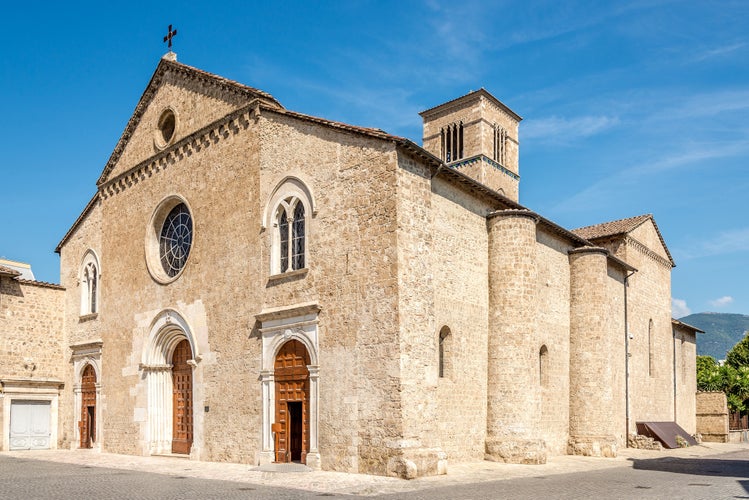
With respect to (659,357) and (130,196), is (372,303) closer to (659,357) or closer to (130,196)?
(130,196)

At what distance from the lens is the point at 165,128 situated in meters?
25.1

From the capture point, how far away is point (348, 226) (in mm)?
17516

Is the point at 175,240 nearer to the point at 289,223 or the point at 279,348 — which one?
the point at 289,223

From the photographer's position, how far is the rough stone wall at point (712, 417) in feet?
118

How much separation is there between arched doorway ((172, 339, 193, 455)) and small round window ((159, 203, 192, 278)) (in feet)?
8.73

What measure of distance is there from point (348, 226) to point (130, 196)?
11.9 metres

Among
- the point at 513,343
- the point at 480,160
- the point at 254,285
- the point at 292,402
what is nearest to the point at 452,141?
the point at 480,160

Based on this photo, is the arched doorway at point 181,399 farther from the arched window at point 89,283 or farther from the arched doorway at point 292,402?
the arched window at point 89,283

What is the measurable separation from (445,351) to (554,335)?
A: 6544 millimetres

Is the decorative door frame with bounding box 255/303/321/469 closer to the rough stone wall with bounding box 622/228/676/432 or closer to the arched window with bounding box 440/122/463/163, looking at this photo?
the rough stone wall with bounding box 622/228/676/432

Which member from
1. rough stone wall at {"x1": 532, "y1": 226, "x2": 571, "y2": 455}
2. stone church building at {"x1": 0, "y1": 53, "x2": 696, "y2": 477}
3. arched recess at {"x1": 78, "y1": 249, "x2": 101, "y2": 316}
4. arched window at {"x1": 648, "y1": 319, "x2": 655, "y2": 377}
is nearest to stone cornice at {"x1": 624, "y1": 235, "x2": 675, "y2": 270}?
stone church building at {"x1": 0, "y1": 53, "x2": 696, "y2": 477}

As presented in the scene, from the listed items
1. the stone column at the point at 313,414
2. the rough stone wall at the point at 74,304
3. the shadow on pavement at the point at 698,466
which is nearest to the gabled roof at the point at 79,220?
the rough stone wall at the point at 74,304

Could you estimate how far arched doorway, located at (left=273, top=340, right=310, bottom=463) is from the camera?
59.6 feet

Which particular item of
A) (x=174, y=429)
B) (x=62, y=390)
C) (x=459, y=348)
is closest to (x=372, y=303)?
(x=459, y=348)
